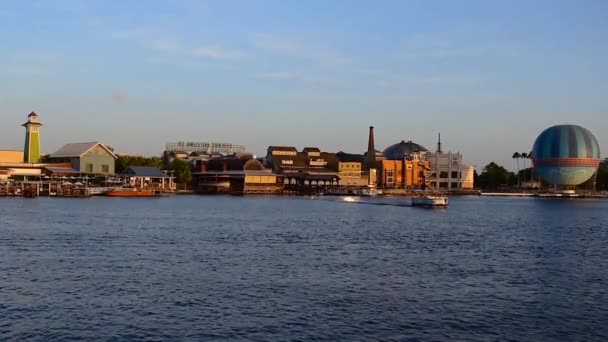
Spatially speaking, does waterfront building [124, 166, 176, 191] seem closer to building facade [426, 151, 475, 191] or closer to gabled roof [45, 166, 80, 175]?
gabled roof [45, 166, 80, 175]

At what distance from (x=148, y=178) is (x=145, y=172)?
1.38 m

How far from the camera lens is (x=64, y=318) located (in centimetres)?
2228

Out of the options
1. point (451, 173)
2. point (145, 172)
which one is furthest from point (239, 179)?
point (451, 173)

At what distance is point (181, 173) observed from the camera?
158000 millimetres

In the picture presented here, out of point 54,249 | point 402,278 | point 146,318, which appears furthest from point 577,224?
point 146,318

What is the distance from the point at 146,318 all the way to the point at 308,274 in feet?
34.0

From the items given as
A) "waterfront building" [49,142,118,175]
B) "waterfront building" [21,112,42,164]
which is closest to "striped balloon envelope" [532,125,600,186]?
"waterfront building" [49,142,118,175]

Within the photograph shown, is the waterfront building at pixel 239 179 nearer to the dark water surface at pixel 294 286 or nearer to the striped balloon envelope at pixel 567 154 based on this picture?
the striped balloon envelope at pixel 567 154

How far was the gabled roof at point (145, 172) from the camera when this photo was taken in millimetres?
138625

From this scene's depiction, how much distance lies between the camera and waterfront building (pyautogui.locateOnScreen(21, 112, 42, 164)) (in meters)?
134

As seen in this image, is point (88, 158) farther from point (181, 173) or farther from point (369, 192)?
point (369, 192)

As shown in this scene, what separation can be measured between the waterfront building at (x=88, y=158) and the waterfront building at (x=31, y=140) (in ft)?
14.8

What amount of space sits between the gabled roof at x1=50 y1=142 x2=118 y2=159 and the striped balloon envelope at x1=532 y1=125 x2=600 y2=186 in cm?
10016

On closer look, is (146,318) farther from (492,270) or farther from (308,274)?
(492,270)
